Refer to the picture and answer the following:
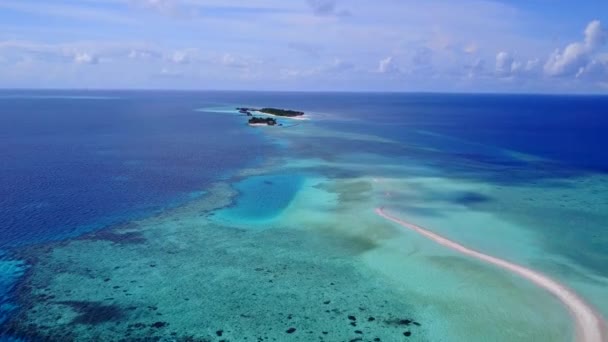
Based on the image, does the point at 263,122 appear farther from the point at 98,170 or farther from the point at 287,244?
the point at 287,244

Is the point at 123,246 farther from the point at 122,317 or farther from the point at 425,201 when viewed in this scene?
the point at 425,201

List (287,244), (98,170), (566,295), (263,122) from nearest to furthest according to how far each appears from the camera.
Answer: (566,295) < (287,244) < (98,170) < (263,122)

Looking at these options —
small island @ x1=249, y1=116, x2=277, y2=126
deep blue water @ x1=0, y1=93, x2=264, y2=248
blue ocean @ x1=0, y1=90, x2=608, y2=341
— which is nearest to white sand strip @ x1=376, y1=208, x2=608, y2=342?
blue ocean @ x1=0, y1=90, x2=608, y2=341

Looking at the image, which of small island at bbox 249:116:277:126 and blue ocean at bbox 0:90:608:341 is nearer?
blue ocean at bbox 0:90:608:341

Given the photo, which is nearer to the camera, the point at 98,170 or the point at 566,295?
the point at 566,295

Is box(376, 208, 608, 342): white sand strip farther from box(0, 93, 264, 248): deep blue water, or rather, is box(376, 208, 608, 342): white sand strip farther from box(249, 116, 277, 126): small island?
box(249, 116, 277, 126): small island

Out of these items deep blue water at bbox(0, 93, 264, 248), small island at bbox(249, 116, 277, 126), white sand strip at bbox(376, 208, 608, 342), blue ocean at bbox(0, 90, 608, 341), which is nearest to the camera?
white sand strip at bbox(376, 208, 608, 342)

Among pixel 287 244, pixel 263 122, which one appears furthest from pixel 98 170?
pixel 263 122
